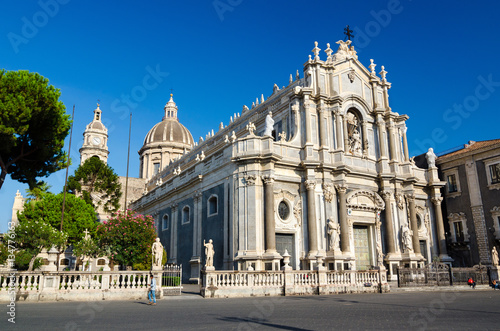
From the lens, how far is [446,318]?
35.7ft

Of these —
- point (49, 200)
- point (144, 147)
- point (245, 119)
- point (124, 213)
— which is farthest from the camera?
point (144, 147)

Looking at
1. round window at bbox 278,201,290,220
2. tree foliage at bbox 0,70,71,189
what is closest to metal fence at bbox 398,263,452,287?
round window at bbox 278,201,290,220

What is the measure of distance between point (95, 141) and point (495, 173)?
185 feet

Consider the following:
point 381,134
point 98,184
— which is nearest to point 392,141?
point 381,134

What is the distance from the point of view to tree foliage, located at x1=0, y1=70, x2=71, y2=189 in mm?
19911

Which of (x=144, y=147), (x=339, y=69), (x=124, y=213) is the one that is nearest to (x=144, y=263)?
(x=124, y=213)

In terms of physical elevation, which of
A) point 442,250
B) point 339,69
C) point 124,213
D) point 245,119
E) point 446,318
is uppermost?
point 339,69

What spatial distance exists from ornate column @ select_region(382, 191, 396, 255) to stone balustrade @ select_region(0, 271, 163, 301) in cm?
1956

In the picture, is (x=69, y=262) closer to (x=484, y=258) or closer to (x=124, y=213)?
(x=124, y=213)

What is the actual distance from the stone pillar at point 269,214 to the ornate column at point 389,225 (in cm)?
1090

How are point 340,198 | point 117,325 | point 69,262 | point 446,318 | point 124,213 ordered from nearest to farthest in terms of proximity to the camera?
point 117,325 < point 446,318 < point 340,198 < point 124,213 < point 69,262

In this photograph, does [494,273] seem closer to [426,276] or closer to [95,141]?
[426,276]

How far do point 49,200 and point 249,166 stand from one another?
97.9 ft

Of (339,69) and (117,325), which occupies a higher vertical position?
(339,69)
